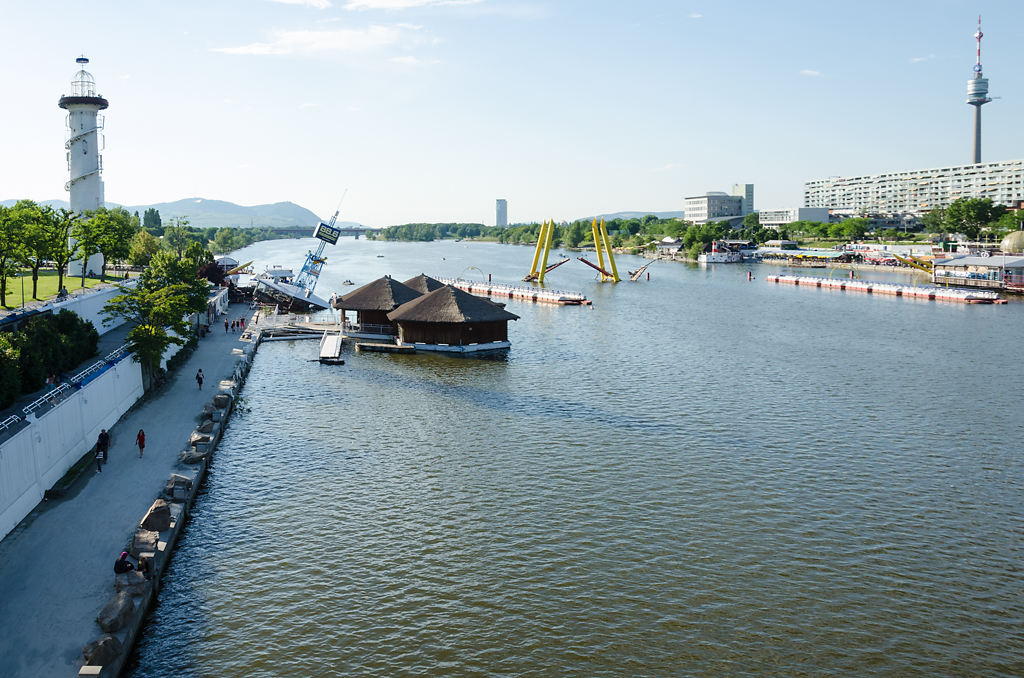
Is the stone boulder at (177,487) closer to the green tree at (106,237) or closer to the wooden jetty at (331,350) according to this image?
the wooden jetty at (331,350)

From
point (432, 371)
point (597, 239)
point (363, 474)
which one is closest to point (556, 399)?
point (432, 371)

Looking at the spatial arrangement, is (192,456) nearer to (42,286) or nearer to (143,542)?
(143,542)

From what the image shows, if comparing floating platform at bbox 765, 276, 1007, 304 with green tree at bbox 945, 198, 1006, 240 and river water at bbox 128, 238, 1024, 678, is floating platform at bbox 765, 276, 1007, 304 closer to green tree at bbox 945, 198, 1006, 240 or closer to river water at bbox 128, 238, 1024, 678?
river water at bbox 128, 238, 1024, 678

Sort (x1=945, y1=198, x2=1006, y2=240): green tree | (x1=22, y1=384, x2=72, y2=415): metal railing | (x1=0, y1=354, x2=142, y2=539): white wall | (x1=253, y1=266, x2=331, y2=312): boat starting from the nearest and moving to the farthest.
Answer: (x1=0, y1=354, x2=142, y2=539): white wall → (x1=22, y1=384, x2=72, y2=415): metal railing → (x1=253, y1=266, x2=331, y2=312): boat → (x1=945, y1=198, x2=1006, y2=240): green tree

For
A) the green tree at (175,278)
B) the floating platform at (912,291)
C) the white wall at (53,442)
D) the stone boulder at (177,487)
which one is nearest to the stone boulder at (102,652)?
the white wall at (53,442)

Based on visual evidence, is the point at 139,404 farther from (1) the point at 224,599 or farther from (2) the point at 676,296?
(2) the point at 676,296

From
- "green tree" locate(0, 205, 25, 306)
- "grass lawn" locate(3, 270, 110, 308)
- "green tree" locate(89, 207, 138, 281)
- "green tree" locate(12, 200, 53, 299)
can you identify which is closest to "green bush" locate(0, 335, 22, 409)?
"grass lawn" locate(3, 270, 110, 308)

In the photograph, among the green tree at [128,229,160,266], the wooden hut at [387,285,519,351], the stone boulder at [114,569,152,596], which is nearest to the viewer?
the stone boulder at [114,569,152,596]
